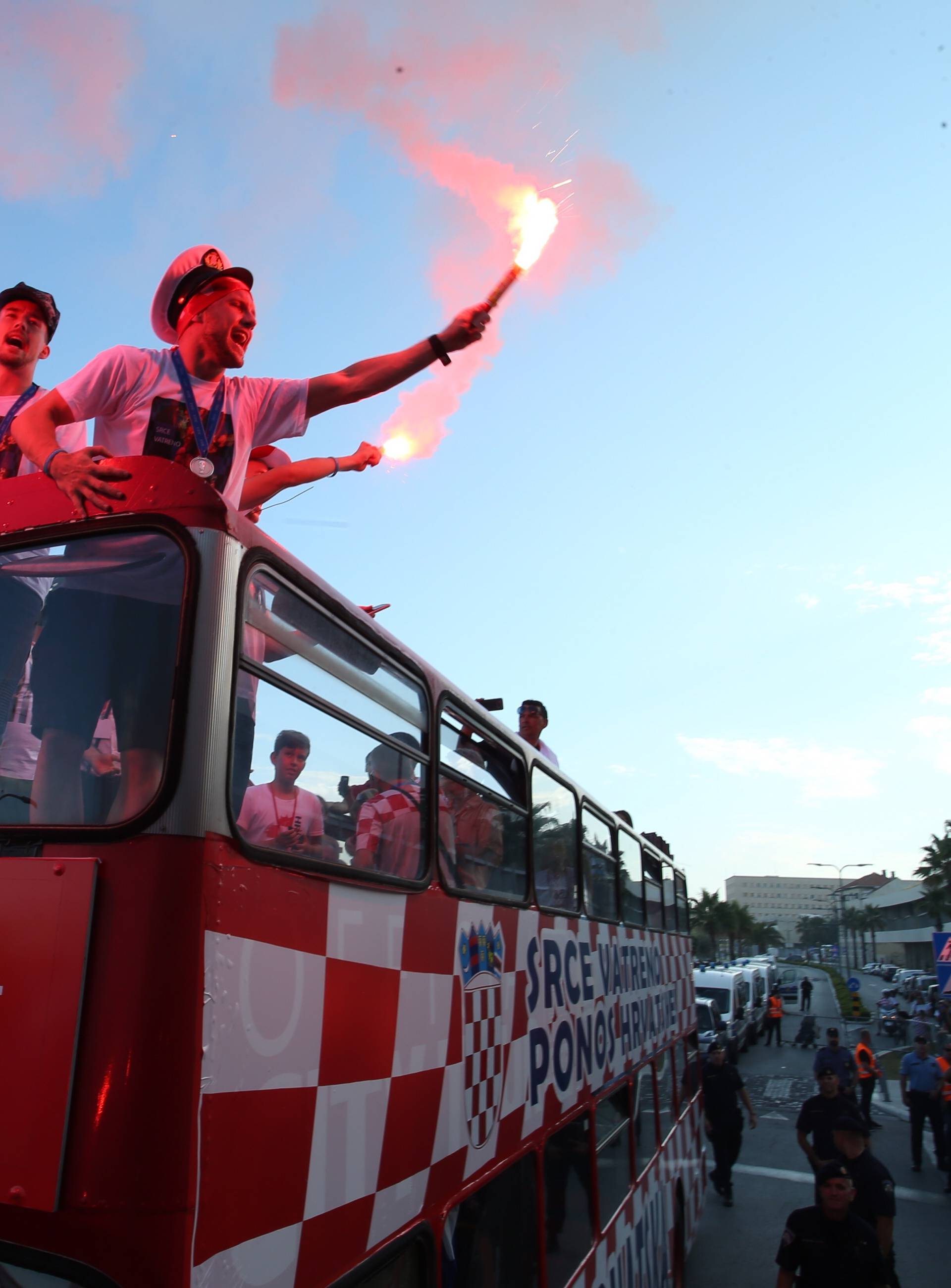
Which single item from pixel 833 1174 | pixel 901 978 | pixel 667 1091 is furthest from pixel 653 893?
pixel 901 978

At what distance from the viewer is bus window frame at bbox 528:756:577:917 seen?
487 centimetres

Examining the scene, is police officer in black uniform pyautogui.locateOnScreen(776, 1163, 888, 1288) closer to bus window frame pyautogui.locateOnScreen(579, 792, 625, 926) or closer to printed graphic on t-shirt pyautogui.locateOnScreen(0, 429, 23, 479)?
bus window frame pyautogui.locateOnScreen(579, 792, 625, 926)

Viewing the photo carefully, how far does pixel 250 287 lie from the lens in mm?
3174

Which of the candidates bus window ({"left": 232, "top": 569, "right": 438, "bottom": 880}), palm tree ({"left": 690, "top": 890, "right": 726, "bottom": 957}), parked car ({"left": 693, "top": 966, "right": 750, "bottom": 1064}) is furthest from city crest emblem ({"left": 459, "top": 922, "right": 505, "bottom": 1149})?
palm tree ({"left": 690, "top": 890, "right": 726, "bottom": 957})

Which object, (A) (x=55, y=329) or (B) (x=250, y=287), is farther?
(A) (x=55, y=329)

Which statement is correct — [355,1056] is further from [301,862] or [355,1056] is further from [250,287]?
[250,287]

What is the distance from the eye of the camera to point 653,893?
29.6ft

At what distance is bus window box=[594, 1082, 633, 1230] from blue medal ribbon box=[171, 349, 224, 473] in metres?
4.49

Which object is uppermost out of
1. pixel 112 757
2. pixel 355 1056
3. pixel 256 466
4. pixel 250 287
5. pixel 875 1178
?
pixel 250 287

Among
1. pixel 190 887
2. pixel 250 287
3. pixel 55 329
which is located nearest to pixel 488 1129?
pixel 190 887

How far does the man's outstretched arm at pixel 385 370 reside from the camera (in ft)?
10.3

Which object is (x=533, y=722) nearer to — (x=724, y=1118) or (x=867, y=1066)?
(x=724, y=1118)

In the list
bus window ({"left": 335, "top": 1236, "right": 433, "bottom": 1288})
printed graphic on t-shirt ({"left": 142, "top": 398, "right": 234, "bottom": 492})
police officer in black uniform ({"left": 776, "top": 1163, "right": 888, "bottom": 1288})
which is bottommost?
police officer in black uniform ({"left": 776, "top": 1163, "right": 888, "bottom": 1288})

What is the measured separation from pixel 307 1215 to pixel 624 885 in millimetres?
5275
